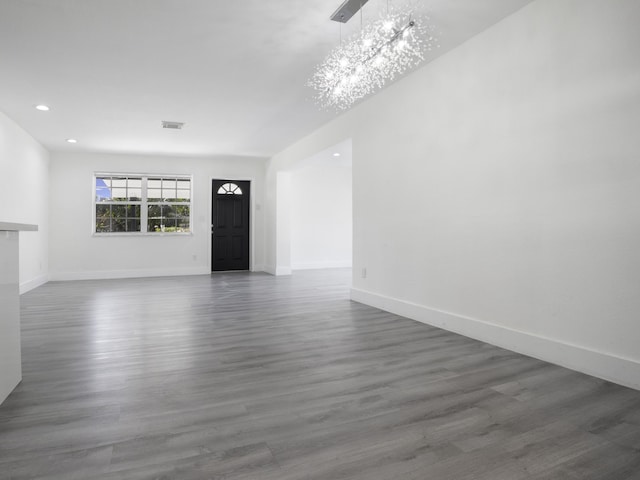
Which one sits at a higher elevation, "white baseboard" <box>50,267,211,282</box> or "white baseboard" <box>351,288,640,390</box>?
"white baseboard" <box>351,288,640,390</box>

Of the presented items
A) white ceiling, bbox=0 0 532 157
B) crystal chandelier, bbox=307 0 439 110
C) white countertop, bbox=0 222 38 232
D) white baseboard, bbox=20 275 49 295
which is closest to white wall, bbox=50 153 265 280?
white baseboard, bbox=20 275 49 295

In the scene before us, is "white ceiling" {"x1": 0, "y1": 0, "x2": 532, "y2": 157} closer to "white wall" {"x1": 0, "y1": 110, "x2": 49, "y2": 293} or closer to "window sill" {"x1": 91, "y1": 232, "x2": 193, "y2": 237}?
"white wall" {"x1": 0, "y1": 110, "x2": 49, "y2": 293}

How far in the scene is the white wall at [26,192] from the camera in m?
5.40

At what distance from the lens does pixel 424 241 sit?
3949 mm

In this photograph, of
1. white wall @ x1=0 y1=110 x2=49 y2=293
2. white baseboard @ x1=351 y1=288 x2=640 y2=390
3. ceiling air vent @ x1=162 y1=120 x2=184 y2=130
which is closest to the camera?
white baseboard @ x1=351 y1=288 x2=640 y2=390

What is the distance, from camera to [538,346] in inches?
111

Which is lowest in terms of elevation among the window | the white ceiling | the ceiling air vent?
the window

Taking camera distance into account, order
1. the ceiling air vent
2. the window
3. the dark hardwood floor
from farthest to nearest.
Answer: the window
the ceiling air vent
the dark hardwood floor

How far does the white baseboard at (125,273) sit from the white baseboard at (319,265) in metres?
2.01

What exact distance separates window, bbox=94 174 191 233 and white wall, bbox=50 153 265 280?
18 cm

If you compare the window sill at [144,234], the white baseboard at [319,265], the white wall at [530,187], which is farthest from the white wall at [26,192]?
the white wall at [530,187]

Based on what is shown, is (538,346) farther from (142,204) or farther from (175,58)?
(142,204)

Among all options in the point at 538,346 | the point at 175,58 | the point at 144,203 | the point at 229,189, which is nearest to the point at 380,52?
the point at 175,58

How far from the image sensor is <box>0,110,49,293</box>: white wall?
17.7 ft
